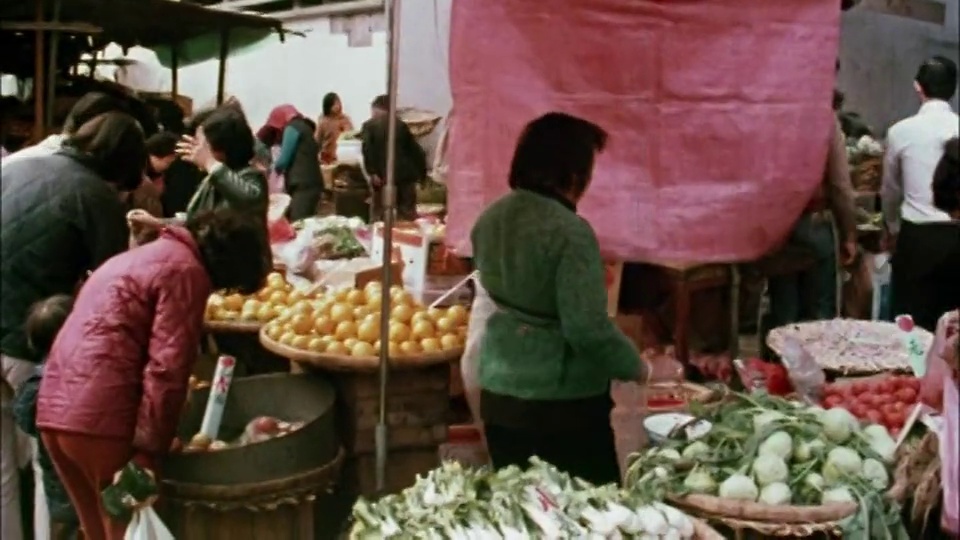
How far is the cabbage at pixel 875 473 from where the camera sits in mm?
3584

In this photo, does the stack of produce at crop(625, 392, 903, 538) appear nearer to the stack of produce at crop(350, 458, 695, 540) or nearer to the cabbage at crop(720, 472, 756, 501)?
the cabbage at crop(720, 472, 756, 501)

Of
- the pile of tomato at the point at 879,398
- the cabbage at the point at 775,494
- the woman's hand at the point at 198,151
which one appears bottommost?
the cabbage at the point at 775,494

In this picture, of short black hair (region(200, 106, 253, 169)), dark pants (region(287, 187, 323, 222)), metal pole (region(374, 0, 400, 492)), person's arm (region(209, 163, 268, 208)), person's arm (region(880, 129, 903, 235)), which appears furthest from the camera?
dark pants (region(287, 187, 323, 222))

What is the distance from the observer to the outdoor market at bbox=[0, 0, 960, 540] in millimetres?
3465

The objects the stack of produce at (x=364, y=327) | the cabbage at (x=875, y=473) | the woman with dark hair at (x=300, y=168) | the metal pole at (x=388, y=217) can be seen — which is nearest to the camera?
the cabbage at (x=875, y=473)

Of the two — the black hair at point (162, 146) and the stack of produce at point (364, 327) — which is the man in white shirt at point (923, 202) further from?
the black hair at point (162, 146)

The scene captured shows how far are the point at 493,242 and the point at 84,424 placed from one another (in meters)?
1.38

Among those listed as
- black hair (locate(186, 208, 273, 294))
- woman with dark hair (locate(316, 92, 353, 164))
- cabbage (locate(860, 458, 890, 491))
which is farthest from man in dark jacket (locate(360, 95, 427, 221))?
cabbage (locate(860, 458, 890, 491))

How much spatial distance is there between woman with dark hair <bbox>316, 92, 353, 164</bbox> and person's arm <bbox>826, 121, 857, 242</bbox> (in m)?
4.31

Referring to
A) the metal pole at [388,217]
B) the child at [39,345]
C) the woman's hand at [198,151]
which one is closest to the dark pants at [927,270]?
the metal pole at [388,217]

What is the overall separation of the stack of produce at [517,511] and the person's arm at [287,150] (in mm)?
4781

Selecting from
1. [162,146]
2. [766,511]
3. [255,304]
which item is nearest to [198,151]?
[162,146]

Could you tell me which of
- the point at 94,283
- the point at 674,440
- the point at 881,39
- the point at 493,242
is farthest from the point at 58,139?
the point at 881,39

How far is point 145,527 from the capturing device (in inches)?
138
